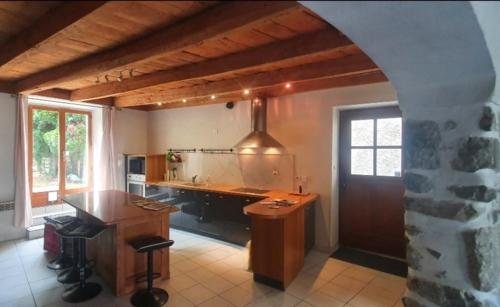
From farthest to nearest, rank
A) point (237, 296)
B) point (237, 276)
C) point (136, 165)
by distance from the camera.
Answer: point (136, 165) → point (237, 276) → point (237, 296)

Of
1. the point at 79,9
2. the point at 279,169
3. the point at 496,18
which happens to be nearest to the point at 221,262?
the point at 279,169

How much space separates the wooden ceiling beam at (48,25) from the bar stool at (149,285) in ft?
6.06

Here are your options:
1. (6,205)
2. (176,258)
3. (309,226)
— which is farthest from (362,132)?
(6,205)

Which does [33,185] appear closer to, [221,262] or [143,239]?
[143,239]

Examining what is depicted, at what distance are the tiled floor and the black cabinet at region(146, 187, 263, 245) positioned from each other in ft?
1.26

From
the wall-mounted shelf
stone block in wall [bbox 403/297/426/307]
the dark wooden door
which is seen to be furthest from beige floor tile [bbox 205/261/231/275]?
stone block in wall [bbox 403/297/426/307]

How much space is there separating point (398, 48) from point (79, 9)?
1.82 metres

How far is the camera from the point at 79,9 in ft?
5.61

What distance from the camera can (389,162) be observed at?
366cm

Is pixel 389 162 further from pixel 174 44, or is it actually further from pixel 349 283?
pixel 174 44

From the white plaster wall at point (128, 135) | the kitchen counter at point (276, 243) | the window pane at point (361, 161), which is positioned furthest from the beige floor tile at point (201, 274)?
the white plaster wall at point (128, 135)

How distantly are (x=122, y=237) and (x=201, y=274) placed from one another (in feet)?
3.38

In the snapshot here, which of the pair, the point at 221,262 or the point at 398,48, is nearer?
the point at 398,48

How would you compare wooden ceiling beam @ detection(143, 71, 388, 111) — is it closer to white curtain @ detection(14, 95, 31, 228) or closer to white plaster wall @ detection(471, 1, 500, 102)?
white plaster wall @ detection(471, 1, 500, 102)
